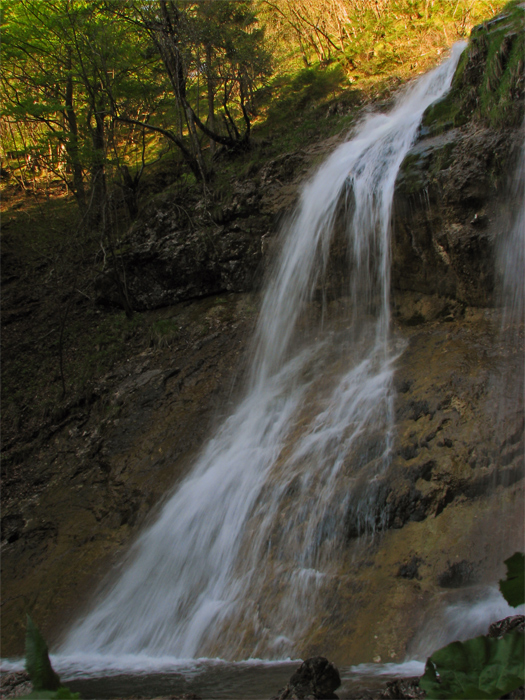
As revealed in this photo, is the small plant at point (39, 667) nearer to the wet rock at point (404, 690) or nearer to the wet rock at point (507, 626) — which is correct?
the wet rock at point (404, 690)

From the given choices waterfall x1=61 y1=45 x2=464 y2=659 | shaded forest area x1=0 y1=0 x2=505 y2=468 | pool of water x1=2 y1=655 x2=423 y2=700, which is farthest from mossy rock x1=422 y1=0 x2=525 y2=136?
pool of water x1=2 y1=655 x2=423 y2=700

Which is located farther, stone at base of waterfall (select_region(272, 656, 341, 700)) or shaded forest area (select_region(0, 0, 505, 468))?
shaded forest area (select_region(0, 0, 505, 468))

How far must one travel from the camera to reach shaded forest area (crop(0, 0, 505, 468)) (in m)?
10.1

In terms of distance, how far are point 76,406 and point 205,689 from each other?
649 centimetres

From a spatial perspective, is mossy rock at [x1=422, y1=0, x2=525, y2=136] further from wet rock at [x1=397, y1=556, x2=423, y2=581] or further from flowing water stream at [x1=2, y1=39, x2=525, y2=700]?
wet rock at [x1=397, y1=556, x2=423, y2=581]

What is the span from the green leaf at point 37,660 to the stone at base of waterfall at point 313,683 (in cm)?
204

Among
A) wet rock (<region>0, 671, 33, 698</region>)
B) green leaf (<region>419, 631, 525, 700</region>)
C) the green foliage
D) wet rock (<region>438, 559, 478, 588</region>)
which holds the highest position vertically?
the green foliage

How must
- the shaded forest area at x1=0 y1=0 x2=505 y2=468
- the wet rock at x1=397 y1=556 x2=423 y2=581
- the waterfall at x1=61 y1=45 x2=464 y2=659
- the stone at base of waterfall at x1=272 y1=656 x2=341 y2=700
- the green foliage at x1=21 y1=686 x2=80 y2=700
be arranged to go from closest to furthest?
the green foliage at x1=21 y1=686 x2=80 y2=700, the stone at base of waterfall at x1=272 y1=656 x2=341 y2=700, the wet rock at x1=397 y1=556 x2=423 y2=581, the waterfall at x1=61 y1=45 x2=464 y2=659, the shaded forest area at x1=0 y1=0 x2=505 y2=468

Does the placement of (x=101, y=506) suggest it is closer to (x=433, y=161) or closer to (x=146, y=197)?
(x=433, y=161)

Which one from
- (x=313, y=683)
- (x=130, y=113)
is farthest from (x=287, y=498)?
(x=130, y=113)

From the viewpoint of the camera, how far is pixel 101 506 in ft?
22.5

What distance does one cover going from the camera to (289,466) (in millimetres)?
5461

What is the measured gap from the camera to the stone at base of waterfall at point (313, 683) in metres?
2.48

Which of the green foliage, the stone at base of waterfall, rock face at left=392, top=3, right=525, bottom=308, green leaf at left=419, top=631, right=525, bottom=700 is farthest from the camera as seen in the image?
rock face at left=392, top=3, right=525, bottom=308
